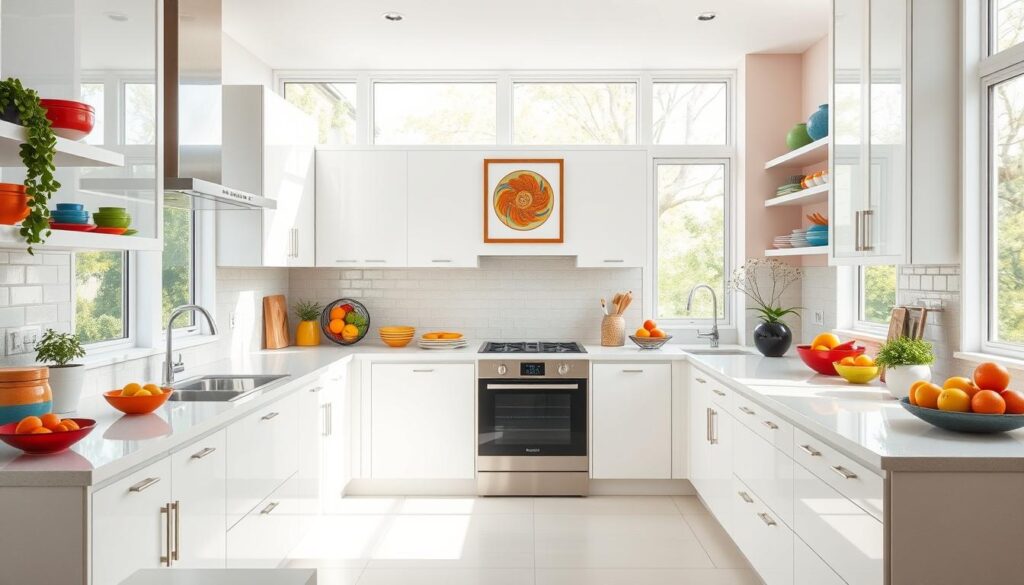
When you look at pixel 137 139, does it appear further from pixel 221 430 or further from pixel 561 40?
pixel 561 40

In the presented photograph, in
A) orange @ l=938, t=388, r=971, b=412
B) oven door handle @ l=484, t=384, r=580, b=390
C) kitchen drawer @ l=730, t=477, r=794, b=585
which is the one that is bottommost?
kitchen drawer @ l=730, t=477, r=794, b=585

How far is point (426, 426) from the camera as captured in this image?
467 cm

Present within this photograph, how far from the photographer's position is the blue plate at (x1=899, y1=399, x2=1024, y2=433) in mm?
2183

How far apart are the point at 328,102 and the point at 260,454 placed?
3034 mm

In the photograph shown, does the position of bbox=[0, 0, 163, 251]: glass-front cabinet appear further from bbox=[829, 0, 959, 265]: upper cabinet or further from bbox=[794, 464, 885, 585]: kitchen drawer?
bbox=[829, 0, 959, 265]: upper cabinet

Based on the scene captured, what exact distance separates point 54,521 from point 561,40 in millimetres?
3732

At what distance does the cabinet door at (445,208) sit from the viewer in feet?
16.3

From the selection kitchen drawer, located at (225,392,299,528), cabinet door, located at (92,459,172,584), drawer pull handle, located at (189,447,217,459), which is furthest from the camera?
kitchen drawer, located at (225,392,299,528)

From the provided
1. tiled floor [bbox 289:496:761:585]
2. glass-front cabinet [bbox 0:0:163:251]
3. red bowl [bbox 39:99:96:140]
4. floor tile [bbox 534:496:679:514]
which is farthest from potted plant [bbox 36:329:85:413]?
floor tile [bbox 534:496:679:514]

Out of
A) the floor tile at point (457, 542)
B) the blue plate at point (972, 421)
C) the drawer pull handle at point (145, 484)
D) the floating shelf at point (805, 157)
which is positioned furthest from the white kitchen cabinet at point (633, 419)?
the drawer pull handle at point (145, 484)

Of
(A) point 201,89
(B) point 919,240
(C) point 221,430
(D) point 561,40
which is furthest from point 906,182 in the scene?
(A) point 201,89

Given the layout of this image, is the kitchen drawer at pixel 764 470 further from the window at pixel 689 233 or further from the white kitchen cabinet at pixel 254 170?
the white kitchen cabinet at pixel 254 170

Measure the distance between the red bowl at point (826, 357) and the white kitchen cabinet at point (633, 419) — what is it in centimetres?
114

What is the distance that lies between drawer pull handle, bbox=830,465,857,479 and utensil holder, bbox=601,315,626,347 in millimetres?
2640
